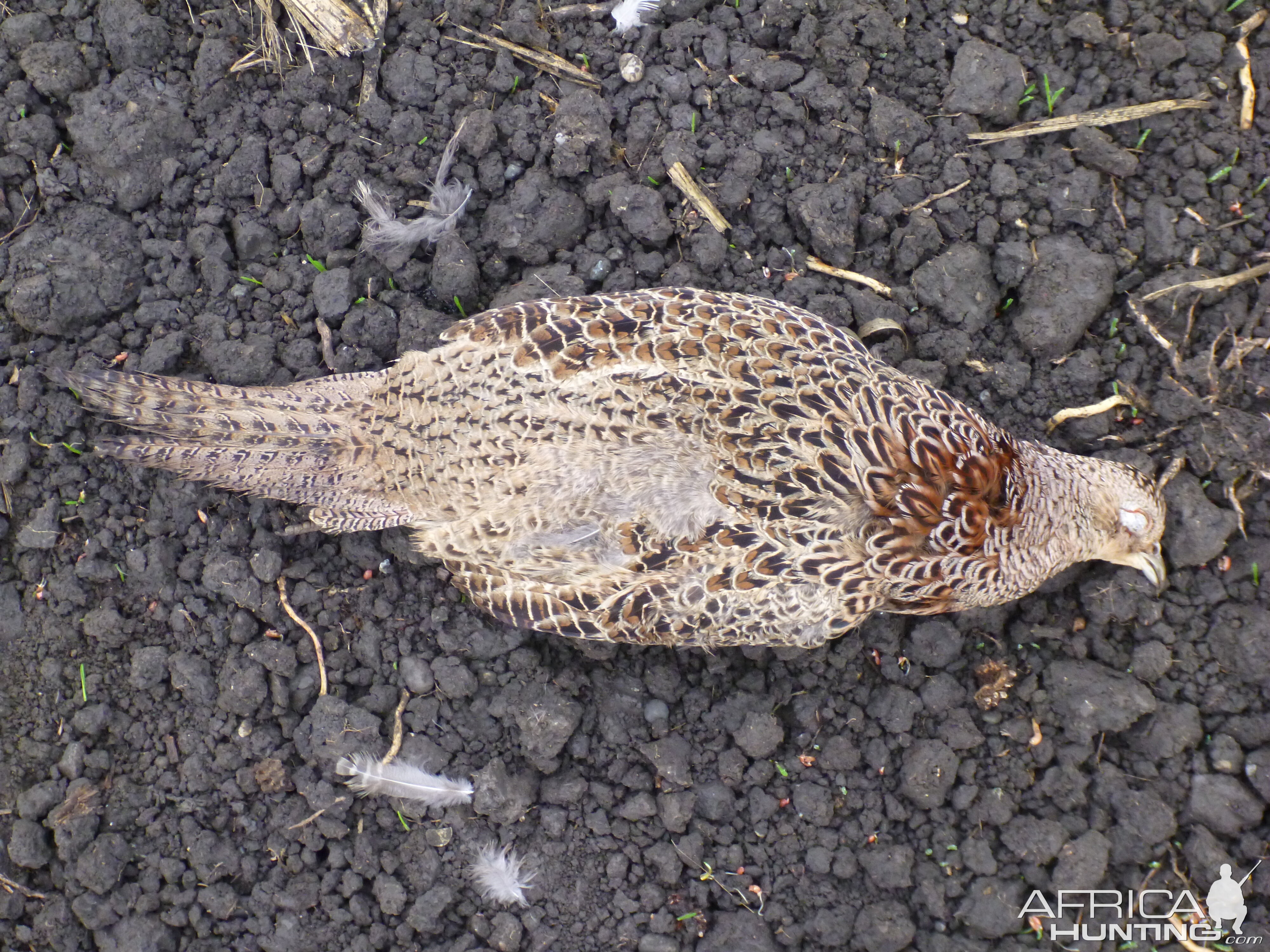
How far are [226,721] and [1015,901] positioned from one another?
119 inches

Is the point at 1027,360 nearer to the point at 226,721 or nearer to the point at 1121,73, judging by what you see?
the point at 1121,73

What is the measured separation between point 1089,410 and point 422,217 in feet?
9.28

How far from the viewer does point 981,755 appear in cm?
336

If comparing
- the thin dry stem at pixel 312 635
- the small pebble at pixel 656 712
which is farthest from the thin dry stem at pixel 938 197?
the thin dry stem at pixel 312 635

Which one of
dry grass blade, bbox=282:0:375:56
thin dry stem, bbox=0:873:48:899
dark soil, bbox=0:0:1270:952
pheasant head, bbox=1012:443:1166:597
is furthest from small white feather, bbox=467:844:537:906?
dry grass blade, bbox=282:0:375:56

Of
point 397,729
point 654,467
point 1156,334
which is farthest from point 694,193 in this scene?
point 397,729

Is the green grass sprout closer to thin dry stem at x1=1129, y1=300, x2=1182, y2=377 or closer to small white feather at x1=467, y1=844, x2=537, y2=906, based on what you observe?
thin dry stem at x1=1129, y1=300, x2=1182, y2=377

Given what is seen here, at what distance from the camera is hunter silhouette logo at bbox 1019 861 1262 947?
10.2 ft

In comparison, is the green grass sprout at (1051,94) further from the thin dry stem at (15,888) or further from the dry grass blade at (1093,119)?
the thin dry stem at (15,888)

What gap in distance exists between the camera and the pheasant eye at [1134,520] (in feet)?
10.6

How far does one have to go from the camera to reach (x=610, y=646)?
11.3ft

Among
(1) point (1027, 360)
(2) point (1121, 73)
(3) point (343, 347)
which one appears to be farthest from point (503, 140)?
(2) point (1121, 73)

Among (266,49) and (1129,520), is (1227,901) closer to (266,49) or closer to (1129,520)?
(1129,520)

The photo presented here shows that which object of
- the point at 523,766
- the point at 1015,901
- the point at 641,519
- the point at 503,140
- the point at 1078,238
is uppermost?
the point at 503,140
